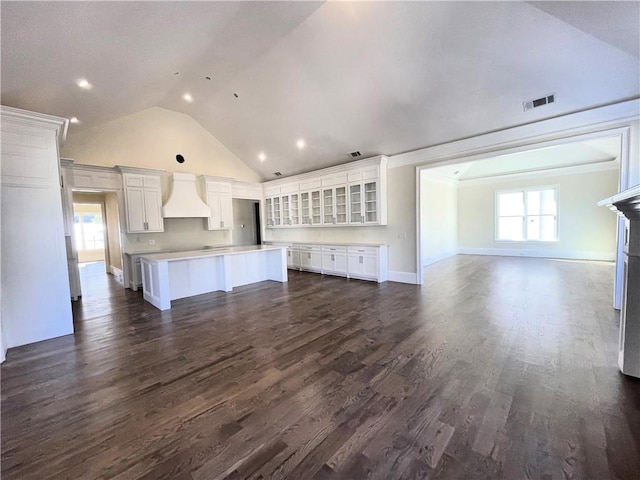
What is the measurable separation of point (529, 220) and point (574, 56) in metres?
7.11

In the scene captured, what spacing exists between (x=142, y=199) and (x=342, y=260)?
16.2 feet

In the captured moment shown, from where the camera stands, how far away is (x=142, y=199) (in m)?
6.41

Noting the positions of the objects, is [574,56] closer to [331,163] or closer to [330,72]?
[330,72]

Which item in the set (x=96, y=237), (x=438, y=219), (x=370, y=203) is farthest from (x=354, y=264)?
(x=96, y=237)

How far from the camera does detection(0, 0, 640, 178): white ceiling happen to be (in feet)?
8.95

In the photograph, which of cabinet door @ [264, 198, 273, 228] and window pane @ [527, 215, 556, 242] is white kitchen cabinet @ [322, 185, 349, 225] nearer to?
cabinet door @ [264, 198, 273, 228]

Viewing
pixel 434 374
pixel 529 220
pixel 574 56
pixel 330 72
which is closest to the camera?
pixel 434 374

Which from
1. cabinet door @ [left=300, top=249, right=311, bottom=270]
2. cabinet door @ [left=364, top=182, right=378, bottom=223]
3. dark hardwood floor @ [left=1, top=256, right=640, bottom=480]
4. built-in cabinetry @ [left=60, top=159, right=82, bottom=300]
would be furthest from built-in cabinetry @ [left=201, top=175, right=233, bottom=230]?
cabinet door @ [left=364, top=182, right=378, bottom=223]

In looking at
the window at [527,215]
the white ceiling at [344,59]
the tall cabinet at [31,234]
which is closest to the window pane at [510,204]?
the window at [527,215]

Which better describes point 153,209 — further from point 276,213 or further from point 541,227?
point 541,227

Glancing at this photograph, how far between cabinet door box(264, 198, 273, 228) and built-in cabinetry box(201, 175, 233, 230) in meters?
1.45

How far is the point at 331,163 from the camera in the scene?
728 cm

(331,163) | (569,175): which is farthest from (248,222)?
(569,175)

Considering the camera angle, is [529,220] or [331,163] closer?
[331,163]
